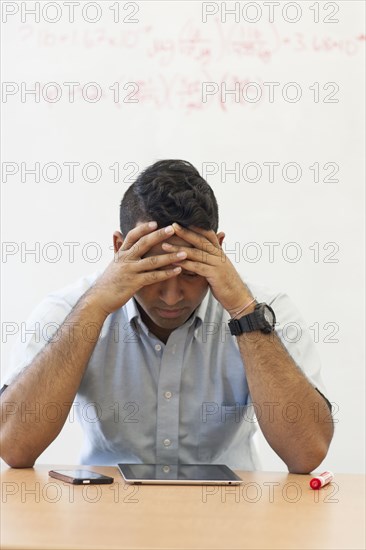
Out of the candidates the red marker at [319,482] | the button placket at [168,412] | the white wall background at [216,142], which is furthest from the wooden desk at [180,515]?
the white wall background at [216,142]

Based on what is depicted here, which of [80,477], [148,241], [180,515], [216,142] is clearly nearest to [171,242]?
[148,241]

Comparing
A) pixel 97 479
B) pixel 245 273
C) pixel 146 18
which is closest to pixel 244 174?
pixel 245 273

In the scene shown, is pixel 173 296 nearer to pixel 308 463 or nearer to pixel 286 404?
pixel 286 404

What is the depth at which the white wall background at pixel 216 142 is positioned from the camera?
2334 millimetres

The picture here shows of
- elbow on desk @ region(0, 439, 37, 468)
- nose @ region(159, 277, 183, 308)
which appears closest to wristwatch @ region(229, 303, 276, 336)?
nose @ region(159, 277, 183, 308)

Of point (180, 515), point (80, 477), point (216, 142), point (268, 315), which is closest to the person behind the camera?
point (180, 515)

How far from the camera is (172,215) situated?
1.69 meters

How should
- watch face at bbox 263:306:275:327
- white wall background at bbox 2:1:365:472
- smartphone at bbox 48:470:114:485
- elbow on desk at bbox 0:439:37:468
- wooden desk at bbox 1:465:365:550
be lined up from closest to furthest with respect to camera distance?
wooden desk at bbox 1:465:365:550 → smartphone at bbox 48:470:114:485 → elbow on desk at bbox 0:439:37:468 → watch face at bbox 263:306:275:327 → white wall background at bbox 2:1:365:472

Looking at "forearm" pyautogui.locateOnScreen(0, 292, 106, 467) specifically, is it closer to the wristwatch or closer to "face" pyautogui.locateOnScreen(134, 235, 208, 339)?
"face" pyautogui.locateOnScreen(134, 235, 208, 339)

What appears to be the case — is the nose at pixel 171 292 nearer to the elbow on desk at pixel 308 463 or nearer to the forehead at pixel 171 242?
the forehead at pixel 171 242

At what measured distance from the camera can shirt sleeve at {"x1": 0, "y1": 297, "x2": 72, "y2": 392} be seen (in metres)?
1.80

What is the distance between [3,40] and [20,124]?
250 millimetres

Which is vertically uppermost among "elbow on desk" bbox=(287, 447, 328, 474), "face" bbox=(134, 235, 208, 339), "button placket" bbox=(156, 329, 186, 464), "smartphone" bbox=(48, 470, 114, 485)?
"face" bbox=(134, 235, 208, 339)

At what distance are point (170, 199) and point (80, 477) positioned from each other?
1.92 feet
